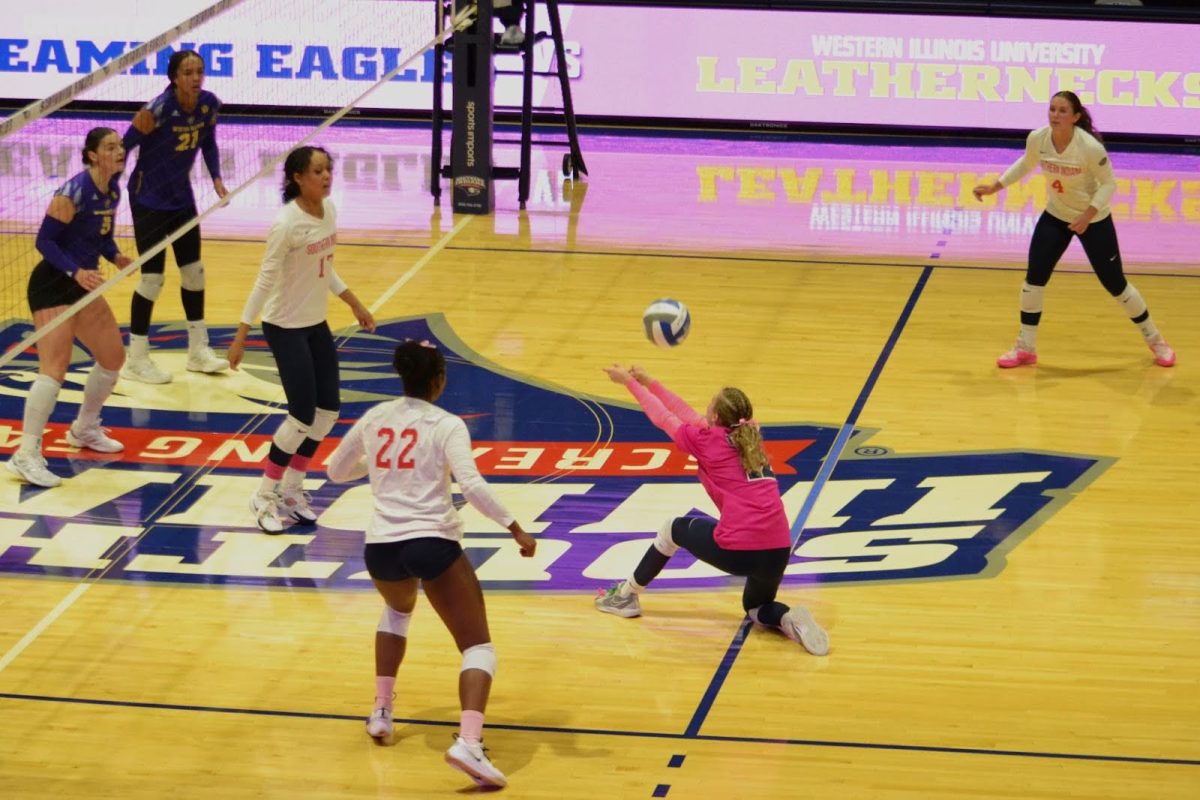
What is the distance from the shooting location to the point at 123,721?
730 centimetres

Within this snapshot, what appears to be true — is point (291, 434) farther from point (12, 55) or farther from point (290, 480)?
point (12, 55)

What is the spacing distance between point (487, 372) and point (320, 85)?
10.1 metres

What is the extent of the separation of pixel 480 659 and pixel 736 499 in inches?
67.1

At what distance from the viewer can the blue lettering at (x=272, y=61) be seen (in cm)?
2130

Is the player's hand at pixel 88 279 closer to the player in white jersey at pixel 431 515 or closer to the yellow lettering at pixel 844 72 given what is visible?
the player in white jersey at pixel 431 515

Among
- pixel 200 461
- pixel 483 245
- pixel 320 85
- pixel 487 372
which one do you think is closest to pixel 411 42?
pixel 320 85

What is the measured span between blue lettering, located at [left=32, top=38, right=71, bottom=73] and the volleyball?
49.2 feet

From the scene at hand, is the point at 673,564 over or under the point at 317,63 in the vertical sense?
under

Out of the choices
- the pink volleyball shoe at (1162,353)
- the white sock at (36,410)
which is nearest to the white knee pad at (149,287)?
the white sock at (36,410)

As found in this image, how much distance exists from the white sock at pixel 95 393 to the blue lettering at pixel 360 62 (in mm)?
11438

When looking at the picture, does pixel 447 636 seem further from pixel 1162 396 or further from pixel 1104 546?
pixel 1162 396

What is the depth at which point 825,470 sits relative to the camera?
34.0 ft

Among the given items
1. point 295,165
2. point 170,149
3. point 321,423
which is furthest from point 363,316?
point 170,149

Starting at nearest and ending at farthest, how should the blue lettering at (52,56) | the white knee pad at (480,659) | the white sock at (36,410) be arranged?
the white knee pad at (480,659), the white sock at (36,410), the blue lettering at (52,56)
